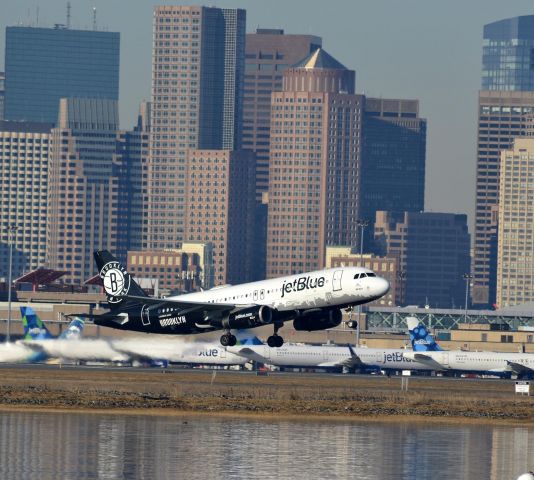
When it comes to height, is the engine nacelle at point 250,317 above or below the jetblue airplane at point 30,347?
above

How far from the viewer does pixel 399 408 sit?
120125 mm

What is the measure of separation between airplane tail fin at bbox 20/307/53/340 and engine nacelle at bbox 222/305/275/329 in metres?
52.5

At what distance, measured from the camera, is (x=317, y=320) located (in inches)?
5010

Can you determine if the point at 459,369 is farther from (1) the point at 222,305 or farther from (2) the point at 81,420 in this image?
(2) the point at 81,420

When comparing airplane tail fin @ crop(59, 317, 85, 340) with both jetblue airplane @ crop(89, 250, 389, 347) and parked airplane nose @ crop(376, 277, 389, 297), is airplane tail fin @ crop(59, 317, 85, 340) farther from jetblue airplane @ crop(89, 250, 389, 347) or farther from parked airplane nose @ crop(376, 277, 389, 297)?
parked airplane nose @ crop(376, 277, 389, 297)

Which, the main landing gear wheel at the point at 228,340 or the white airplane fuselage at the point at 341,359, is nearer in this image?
the main landing gear wheel at the point at 228,340

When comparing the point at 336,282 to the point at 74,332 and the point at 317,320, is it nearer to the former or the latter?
the point at 317,320

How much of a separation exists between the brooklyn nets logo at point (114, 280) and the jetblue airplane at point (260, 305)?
3.53 metres

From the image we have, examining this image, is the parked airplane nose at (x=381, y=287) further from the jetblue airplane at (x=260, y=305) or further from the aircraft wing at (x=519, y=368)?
the aircraft wing at (x=519, y=368)

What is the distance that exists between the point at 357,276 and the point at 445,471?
37.6 m

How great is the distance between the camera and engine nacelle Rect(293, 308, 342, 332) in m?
127

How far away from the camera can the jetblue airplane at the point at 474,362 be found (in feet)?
636

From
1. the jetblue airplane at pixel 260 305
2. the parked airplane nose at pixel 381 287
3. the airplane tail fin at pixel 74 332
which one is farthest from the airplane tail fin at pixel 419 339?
the parked airplane nose at pixel 381 287

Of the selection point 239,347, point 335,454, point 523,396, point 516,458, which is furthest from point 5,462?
point 239,347
